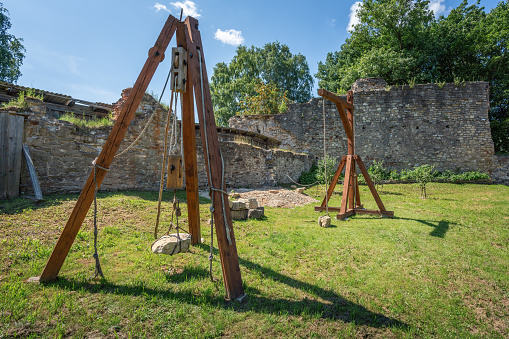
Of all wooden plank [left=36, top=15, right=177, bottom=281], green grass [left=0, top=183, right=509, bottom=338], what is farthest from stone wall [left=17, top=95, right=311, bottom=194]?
wooden plank [left=36, top=15, right=177, bottom=281]

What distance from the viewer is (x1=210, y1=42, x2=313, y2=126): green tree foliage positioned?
31.1m

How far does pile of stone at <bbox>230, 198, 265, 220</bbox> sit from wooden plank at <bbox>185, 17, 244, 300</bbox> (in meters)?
3.37

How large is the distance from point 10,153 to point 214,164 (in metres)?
6.48

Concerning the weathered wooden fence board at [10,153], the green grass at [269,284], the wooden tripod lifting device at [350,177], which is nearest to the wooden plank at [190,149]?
the green grass at [269,284]

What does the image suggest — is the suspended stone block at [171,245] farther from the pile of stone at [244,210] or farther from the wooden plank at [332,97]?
the wooden plank at [332,97]

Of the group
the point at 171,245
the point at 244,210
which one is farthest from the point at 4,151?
the point at 171,245

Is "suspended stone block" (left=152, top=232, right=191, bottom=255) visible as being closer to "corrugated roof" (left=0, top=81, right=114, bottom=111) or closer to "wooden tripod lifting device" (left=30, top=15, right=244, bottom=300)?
"wooden tripod lifting device" (left=30, top=15, right=244, bottom=300)

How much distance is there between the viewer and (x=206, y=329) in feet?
6.88

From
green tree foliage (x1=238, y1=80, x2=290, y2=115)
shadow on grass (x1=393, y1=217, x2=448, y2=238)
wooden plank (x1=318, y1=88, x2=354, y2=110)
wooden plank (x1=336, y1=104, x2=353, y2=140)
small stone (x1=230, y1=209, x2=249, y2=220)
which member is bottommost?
small stone (x1=230, y1=209, x2=249, y2=220)

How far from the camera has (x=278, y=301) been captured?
2555 millimetres

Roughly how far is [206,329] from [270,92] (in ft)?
83.7

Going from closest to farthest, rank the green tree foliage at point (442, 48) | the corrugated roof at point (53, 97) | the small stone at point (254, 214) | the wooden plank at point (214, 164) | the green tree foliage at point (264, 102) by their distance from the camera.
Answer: the wooden plank at point (214, 164) → the small stone at point (254, 214) → the corrugated roof at point (53, 97) → the green tree foliage at point (442, 48) → the green tree foliage at point (264, 102)

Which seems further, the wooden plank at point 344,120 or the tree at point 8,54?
the tree at point 8,54

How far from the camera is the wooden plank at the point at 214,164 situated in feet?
8.35
